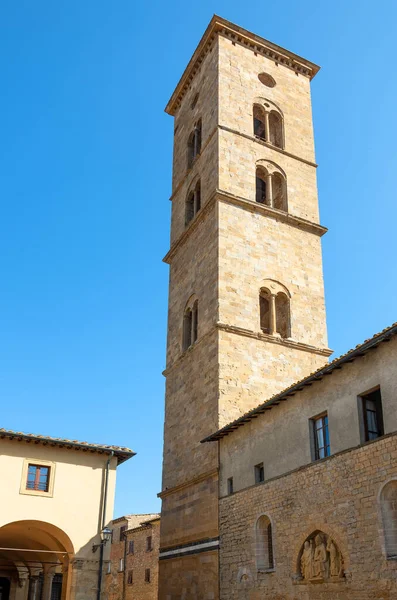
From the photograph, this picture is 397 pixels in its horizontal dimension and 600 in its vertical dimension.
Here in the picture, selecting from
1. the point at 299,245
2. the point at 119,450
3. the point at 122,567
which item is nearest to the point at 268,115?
the point at 299,245

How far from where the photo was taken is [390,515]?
12.6 meters

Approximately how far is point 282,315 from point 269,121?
35.2ft

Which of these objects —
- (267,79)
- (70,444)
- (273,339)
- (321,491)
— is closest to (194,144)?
(267,79)

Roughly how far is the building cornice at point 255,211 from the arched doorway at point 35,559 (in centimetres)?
1378

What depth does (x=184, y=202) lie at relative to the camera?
30.0m

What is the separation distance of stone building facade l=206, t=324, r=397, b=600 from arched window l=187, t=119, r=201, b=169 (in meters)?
16.3

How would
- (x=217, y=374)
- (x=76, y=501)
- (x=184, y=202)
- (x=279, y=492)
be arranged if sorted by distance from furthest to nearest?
(x=184, y=202) < (x=217, y=374) < (x=76, y=501) < (x=279, y=492)

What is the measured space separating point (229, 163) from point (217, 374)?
10002 mm

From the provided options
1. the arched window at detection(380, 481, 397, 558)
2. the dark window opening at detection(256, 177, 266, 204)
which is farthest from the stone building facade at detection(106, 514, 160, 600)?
the arched window at detection(380, 481, 397, 558)

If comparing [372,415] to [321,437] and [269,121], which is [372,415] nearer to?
[321,437]

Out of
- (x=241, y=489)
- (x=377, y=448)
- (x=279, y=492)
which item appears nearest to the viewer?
(x=377, y=448)

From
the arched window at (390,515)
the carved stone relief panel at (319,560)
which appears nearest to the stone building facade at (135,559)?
the carved stone relief panel at (319,560)

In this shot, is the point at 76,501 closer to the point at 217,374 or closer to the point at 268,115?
the point at 217,374

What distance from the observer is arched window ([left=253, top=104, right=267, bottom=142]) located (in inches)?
1189
